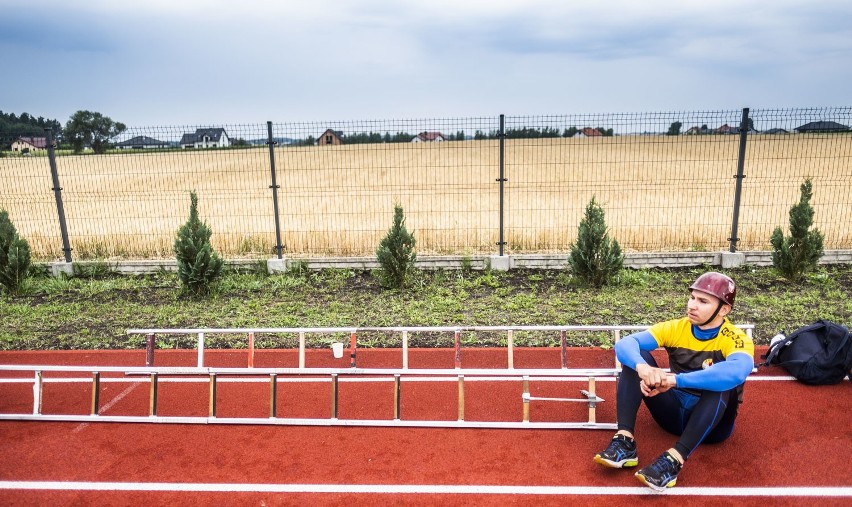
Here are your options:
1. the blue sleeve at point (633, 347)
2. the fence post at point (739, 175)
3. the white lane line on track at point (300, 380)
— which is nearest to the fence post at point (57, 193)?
the white lane line on track at point (300, 380)

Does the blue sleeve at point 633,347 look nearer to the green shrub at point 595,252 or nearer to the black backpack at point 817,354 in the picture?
the black backpack at point 817,354

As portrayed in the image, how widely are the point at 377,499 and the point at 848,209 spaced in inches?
741

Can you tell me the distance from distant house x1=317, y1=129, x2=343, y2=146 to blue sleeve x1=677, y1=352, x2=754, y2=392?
31.1 ft

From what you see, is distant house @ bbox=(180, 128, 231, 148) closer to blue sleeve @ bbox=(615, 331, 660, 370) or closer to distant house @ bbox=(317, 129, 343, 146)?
distant house @ bbox=(317, 129, 343, 146)

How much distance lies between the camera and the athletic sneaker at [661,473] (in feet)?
16.2

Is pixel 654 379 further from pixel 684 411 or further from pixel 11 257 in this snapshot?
pixel 11 257

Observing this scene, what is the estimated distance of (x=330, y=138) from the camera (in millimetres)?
14125

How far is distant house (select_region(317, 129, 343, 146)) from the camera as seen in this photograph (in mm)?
13383

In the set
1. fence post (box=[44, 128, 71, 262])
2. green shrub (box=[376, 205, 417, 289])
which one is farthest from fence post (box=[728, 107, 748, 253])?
fence post (box=[44, 128, 71, 262])

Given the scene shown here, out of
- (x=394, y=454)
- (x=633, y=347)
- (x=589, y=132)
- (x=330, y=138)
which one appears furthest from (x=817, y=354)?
(x=330, y=138)

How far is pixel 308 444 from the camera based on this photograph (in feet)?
19.5

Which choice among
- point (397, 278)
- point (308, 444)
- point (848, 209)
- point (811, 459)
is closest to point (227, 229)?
point (397, 278)

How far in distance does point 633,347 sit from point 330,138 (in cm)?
1002

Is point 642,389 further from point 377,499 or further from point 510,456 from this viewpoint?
point 377,499
